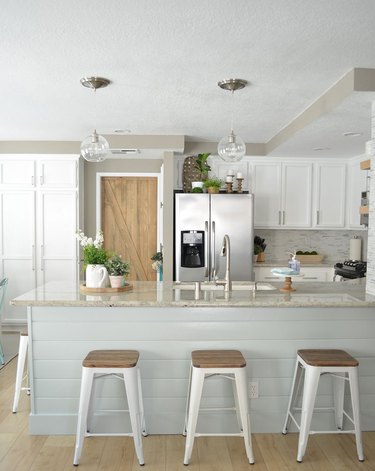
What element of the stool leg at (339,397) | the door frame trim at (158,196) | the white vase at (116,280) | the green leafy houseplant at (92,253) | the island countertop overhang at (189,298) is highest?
the door frame trim at (158,196)

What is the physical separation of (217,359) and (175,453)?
662 millimetres

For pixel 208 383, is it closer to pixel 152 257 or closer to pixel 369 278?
pixel 369 278

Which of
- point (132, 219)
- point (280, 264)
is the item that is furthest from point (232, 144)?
point (132, 219)

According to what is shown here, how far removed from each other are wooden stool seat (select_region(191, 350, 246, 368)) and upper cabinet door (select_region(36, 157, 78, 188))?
329 cm

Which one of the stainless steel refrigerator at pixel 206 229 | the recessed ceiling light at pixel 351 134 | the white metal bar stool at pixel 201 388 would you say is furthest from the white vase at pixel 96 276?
the recessed ceiling light at pixel 351 134

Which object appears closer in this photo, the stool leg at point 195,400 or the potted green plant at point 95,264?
the stool leg at point 195,400

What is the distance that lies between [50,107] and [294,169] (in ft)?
10.0

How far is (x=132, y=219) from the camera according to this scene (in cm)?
579

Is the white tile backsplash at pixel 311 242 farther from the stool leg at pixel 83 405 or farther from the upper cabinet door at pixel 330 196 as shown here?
the stool leg at pixel 83 405

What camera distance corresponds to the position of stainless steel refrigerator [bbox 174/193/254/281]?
191 inches

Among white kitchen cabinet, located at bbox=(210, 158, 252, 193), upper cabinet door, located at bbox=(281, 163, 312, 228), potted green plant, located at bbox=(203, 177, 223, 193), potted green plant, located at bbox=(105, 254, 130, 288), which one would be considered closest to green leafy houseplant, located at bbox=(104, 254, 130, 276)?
potted green plant, located at bbox=(105, 254, 130, 288)

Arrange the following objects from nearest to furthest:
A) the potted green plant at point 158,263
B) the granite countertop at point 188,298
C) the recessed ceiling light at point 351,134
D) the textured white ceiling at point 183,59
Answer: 1. the textured white ceiling at point 183,59
2. the granite countertop at point 188,298
3. the recessed ceiling light at point 351,134
4. the potted green plant at point 158,263

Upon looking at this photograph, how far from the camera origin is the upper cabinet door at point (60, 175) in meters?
5.23

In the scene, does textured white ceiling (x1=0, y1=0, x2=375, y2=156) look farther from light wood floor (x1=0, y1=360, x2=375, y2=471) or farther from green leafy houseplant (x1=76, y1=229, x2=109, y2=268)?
light wood floor (x1=0, y1=360, x2=375, y2=471)
